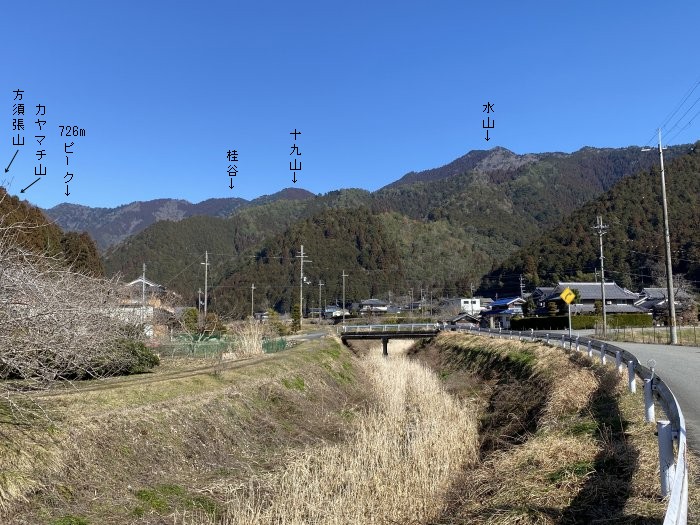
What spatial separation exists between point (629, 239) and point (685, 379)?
8342cm

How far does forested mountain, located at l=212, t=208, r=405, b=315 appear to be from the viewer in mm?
119312

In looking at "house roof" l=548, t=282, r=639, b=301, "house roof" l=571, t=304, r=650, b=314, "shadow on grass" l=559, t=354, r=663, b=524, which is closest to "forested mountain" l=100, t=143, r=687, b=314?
"house roof" l=548, t=282, r=639, b=301

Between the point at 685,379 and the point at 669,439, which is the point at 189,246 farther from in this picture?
the point at 669,439

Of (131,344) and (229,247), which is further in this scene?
(229,247)

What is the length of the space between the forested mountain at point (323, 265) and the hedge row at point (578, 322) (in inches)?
2503

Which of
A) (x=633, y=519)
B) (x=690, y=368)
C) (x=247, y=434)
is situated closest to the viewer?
(x=633, y=519)

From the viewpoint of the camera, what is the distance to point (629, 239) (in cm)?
8950

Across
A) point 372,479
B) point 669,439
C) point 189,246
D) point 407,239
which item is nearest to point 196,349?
point 372,479

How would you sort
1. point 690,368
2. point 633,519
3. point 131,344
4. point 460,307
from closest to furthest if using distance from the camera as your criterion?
point 633,519
point 690,368
point 131,344
point 460,307

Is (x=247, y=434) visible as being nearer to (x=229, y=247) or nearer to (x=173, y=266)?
(x=173, y=266)

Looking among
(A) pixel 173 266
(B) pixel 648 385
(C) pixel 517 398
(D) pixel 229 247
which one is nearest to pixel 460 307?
(A) pixel 173 266

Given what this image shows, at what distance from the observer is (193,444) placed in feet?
38.1

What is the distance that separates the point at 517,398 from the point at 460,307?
92631 millimetres

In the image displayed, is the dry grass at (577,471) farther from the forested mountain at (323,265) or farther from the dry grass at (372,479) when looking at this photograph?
the forested mountain at (323,265)
